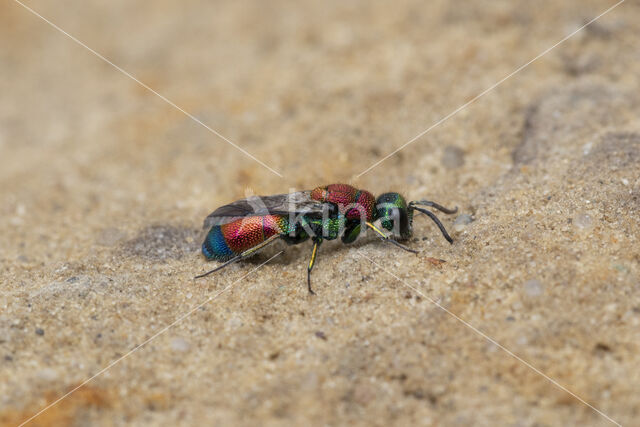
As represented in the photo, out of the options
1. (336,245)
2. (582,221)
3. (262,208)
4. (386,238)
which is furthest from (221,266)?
(582,221)

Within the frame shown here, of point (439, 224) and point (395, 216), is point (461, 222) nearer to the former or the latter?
point (439, 224)

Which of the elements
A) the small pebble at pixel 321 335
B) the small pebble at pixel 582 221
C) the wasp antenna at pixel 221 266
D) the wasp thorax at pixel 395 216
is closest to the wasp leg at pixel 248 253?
the wasp antenna at pixel 221 266

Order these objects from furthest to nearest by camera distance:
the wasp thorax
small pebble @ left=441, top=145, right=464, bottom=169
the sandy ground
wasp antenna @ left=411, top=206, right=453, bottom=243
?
small pebble @ left=441, top=145, right=464, bottom=169 < the wasp thorax < wasp antenna @ left=411, top=206, right=453, bottom=243 < the sandy ground

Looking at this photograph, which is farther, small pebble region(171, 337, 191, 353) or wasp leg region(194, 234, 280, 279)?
wasp leg region(194, 234, 280, 279)

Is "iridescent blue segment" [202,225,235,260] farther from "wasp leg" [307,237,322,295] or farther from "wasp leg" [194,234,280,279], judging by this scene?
"wasp leg" [307,237,322,295]

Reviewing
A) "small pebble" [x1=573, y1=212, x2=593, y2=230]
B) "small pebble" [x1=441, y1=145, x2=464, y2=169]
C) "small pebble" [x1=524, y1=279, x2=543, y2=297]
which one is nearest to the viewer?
Answer: "small pebble" [x1=524, y1=279, x2=543, y2=297]

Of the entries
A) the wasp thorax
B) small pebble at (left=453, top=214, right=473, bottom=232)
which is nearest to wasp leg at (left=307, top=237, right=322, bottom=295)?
the wasp thorax

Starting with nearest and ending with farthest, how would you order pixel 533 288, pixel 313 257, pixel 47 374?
pixel 47 374
pixel 533 288
pixel 313 257

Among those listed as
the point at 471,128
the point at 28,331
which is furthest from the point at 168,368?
the point at 471,128
